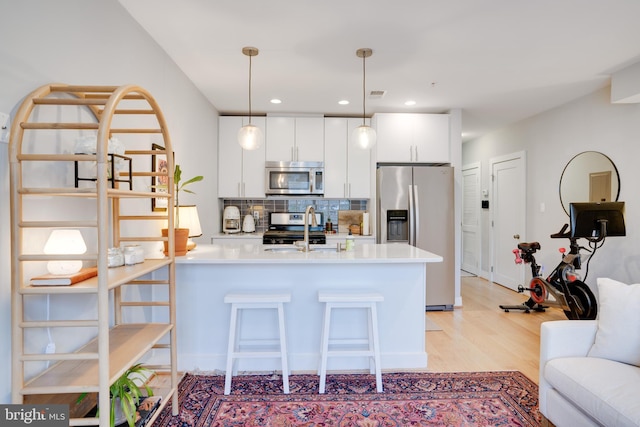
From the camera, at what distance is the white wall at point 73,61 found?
140cm

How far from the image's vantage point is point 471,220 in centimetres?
653

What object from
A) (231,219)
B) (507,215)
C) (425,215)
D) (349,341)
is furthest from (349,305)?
(507,215)

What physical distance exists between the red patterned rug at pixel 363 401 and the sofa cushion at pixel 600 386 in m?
0.46

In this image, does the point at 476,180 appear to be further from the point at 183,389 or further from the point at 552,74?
the point at 183,389

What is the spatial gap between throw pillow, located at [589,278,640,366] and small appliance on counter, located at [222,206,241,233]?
381 centimetres

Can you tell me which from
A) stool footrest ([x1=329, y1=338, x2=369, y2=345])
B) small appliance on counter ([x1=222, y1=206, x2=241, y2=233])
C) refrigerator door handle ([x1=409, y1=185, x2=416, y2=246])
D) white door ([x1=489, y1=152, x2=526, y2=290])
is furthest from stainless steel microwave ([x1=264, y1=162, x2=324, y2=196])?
white door ([x1=489, y1=152, x2=526, y2=290])

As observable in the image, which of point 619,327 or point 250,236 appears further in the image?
point 250,236

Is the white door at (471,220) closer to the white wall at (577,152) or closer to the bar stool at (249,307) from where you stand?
the white wall at (577,152)

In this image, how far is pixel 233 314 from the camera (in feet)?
7.68

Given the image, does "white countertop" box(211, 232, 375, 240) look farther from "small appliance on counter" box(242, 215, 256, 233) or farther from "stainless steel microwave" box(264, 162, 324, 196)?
"stainless steel microwave" box(264, 162, 324, 196)

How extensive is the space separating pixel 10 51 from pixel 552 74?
3.89m

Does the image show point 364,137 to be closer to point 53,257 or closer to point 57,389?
point 53,257
